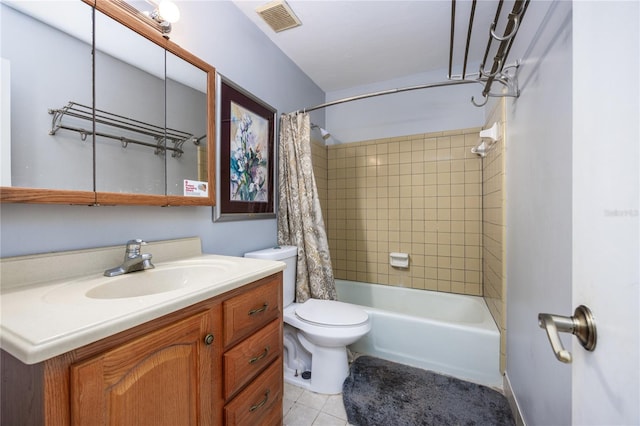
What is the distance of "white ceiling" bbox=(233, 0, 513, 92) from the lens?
1.58m

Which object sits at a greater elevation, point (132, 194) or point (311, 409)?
point (132, 194)

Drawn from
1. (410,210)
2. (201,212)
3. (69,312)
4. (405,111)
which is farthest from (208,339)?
(405,111)

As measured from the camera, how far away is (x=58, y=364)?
0.49 meters

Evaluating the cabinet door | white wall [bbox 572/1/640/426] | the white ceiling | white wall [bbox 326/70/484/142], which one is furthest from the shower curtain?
white wall [bbox 572/1/640/426]

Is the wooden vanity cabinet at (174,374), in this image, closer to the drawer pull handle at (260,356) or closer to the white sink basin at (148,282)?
the drawer pull handle at (260,356)

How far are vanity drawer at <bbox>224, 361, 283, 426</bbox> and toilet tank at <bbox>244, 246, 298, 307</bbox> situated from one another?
645mm

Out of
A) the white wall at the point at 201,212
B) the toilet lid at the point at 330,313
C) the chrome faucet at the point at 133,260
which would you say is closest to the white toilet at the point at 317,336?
the toilet lid at the point at 330,313

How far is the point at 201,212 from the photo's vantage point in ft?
4.52

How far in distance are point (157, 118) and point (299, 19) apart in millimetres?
1167

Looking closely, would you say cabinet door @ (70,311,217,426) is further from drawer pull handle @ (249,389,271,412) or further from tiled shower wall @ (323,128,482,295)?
tiled shower wall @ (323,128,482,295)

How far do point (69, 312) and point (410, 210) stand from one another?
7.81ft

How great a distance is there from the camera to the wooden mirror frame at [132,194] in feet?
2.52

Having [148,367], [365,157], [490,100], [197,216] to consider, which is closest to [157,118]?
[197,216]

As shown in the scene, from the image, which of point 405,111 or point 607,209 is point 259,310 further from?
point 405,111
